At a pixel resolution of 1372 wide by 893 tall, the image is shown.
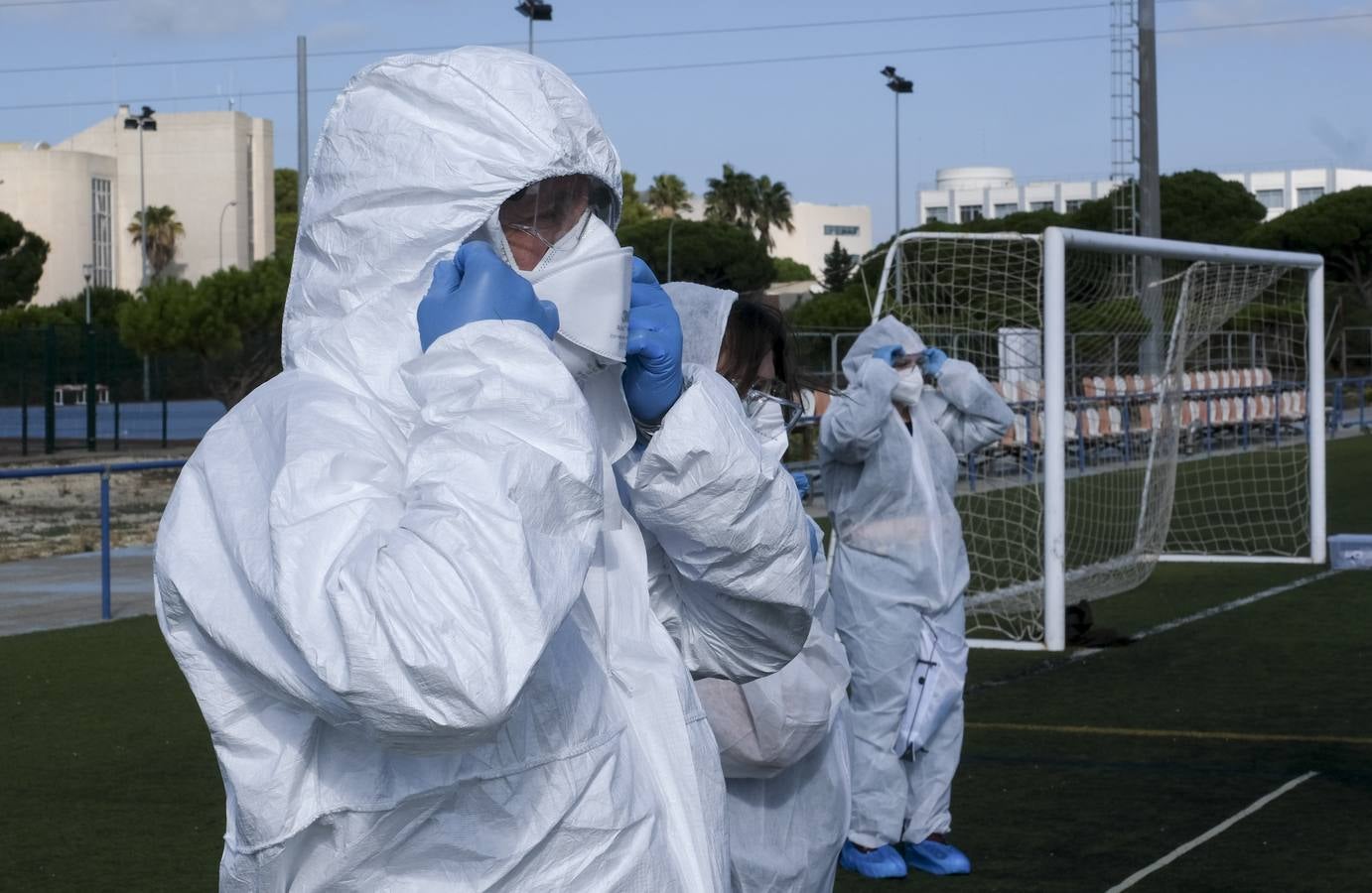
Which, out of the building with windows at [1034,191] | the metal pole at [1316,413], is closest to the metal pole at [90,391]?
the metal pole at [1316,413]

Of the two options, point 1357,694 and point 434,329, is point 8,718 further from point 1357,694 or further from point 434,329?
point 434,329

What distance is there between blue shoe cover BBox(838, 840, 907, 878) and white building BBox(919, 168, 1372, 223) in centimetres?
10699

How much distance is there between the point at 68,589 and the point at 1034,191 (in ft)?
358

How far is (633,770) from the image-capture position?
188cm

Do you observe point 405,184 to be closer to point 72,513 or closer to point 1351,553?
point 1351,553

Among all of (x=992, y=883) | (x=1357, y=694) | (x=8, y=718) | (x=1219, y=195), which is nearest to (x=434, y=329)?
(x=992, y=883)

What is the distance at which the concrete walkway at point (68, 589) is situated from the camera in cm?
1030

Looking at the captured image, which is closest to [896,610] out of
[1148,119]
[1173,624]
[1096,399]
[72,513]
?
[1173,624]

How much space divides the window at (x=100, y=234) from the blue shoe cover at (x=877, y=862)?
8113 cm

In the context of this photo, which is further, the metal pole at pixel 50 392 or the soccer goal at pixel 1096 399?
the metal pole at pixel 50 392

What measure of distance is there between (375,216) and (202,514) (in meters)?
0.36

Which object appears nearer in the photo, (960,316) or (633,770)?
(633,770)

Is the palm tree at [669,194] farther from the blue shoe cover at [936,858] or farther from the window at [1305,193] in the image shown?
the blue shoe cover at [936,858]

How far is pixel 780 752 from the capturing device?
3230 mm
